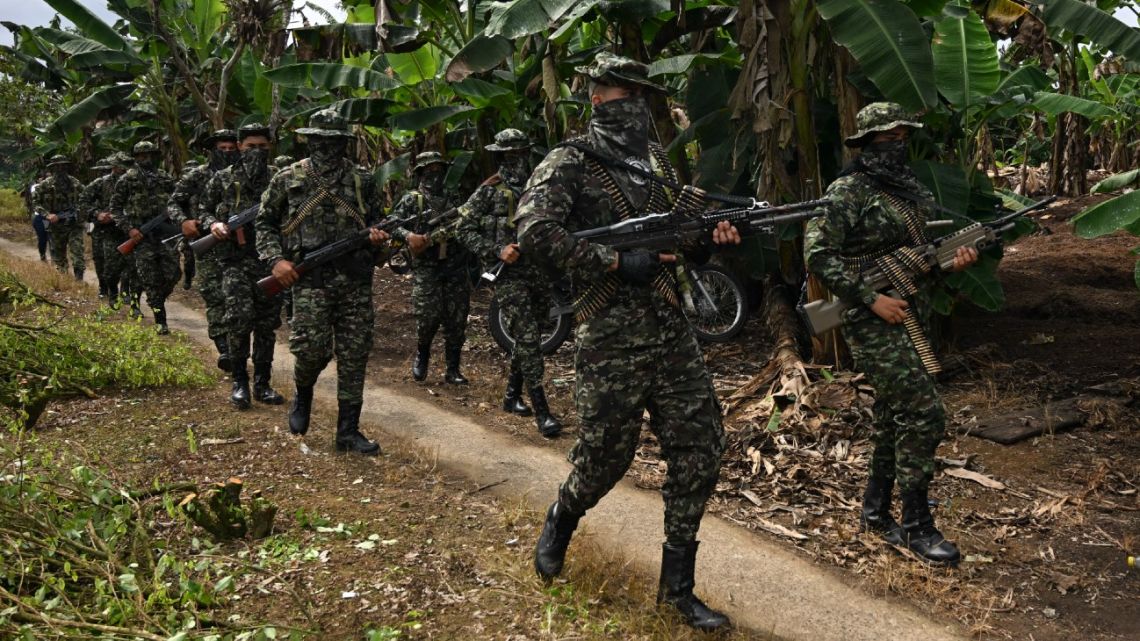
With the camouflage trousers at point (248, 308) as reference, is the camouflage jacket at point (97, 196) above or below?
above

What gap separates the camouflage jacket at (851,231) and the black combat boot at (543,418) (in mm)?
2715

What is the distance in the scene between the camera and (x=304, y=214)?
19.0 ft

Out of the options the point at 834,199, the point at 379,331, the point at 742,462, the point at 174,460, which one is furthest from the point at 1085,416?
the point at 379,331

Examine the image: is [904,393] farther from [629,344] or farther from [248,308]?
[248,308]

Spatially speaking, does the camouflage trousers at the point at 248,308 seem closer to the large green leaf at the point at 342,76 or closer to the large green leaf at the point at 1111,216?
the large green leaf at the point at 342,76

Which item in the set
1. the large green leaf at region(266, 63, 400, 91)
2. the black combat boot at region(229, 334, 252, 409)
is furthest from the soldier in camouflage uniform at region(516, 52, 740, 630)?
the large green leaf at region(266, 63, 400, 91)

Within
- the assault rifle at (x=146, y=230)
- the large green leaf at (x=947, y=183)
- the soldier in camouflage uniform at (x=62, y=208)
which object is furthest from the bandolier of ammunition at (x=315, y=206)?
the soldier in camouflage uniform at (x=62, y=208)

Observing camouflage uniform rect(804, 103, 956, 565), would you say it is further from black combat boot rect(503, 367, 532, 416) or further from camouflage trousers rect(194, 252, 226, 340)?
camouflage trousers rect(194, 252, 226, 340)

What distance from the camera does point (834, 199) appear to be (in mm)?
4598

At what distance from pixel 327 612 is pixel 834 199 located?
3.15m

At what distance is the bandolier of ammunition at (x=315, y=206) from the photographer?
5.79m

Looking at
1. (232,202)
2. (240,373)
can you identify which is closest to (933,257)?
(240,373)

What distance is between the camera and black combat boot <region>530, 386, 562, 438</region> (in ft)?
22.1

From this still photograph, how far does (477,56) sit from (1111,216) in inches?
197
